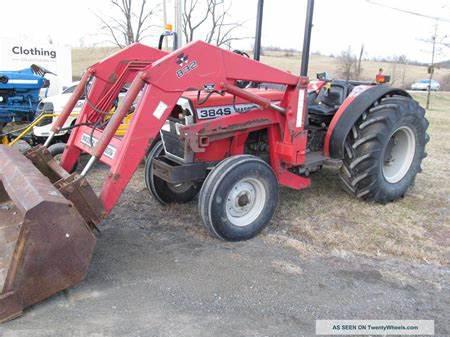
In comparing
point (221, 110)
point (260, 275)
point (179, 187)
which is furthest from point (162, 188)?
point (260, 275)

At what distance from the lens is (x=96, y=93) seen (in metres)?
4.30

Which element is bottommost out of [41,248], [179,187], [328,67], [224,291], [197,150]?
[224,291]

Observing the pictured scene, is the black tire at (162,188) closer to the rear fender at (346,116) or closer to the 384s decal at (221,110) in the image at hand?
the 384s decal at (221,110)

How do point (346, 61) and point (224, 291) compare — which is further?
point (346, 61)

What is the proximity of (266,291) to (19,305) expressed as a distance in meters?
1.68

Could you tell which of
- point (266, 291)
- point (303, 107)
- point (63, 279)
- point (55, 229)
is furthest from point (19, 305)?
point (303, 107)

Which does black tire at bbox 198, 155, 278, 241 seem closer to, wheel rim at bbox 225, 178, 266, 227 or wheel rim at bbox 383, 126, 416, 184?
wheel rim at bbox 225, 178, 266, 227

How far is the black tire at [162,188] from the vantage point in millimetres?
4793

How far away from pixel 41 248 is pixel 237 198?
178 centimetres

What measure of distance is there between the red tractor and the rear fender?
1 centimetres

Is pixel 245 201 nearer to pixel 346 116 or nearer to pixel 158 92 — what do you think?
pixel 158 92

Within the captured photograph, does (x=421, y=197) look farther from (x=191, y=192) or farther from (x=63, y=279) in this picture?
(x=63, y=279)

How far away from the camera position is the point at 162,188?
4.90 meters

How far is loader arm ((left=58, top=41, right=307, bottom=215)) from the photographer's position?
336cm
